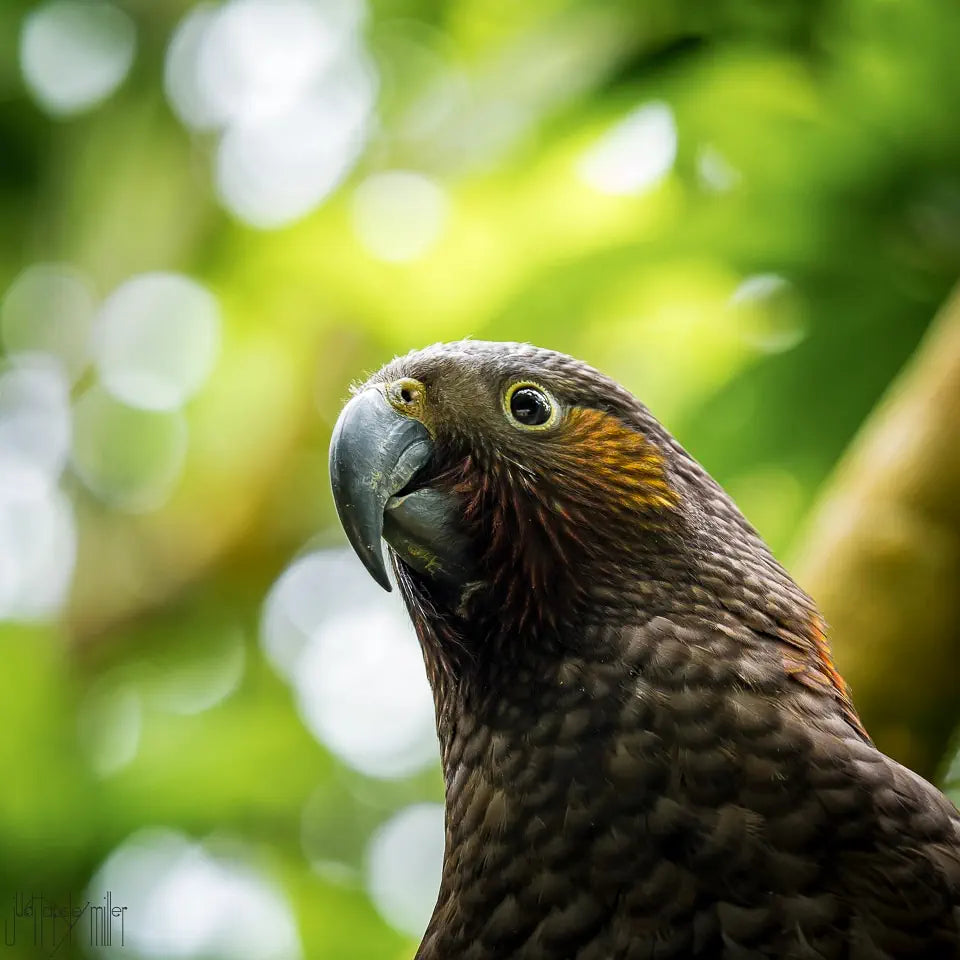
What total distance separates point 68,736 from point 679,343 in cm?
265

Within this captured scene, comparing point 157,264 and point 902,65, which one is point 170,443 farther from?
point 902,65

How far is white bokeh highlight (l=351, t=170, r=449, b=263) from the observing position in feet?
15.9

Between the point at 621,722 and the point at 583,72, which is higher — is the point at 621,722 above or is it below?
below

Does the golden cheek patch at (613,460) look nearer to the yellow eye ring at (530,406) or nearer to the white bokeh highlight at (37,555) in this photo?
the yellow eye ring at (530,406)

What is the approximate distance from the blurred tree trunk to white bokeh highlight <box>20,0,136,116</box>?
16.2ft

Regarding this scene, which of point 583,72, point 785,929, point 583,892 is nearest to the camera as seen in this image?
point 785,929

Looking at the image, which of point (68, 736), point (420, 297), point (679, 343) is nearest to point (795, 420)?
point (679, 343)

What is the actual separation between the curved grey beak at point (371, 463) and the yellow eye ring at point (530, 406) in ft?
0.53

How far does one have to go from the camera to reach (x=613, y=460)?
1960 millimetres

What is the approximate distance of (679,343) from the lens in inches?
153

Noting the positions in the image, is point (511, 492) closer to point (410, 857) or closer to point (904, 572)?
point (904, 572)

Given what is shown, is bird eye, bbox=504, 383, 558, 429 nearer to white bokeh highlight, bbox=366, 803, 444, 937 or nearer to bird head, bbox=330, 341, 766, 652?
bird head, bbox=330, 341, 766, 652

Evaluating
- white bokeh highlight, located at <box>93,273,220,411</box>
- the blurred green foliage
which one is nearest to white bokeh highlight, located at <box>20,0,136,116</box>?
the blurred green foliage

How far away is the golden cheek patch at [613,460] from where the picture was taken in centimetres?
194
